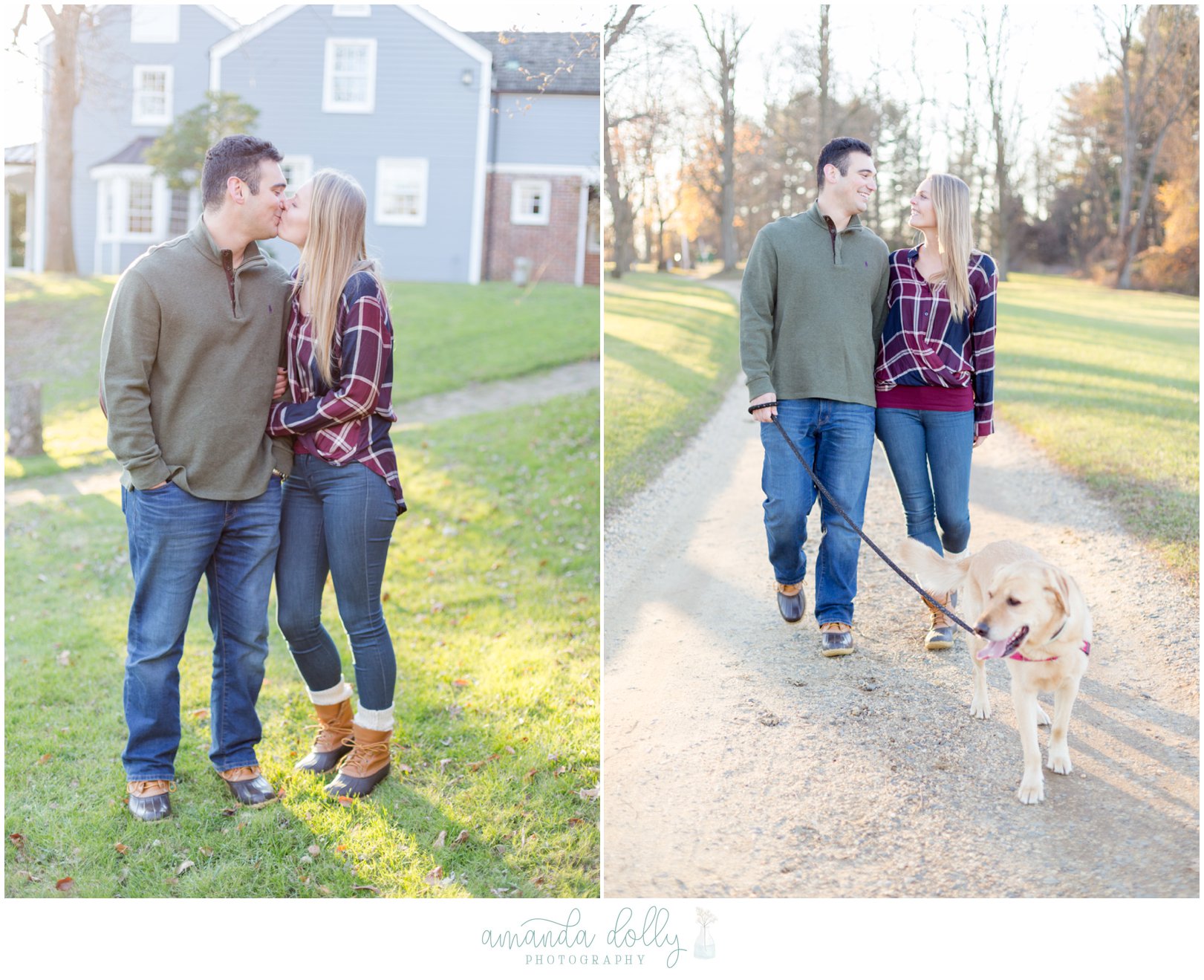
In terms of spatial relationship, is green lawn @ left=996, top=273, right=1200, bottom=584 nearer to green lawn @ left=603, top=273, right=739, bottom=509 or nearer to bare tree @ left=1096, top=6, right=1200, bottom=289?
bare tree @ left=1096, top=6, right=1200, bottom=289

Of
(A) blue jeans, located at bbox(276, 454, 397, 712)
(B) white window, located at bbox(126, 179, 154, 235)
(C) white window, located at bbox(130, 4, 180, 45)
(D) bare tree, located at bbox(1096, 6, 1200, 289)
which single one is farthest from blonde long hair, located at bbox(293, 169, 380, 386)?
(B) white window, located at bbox(126, 179, 154, 235)

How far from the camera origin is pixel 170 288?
10.3 ft

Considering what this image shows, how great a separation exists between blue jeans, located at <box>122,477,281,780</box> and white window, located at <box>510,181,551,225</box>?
596 inches

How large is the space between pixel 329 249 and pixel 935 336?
2.11 meters

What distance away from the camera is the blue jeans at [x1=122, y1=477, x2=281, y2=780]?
3279mm

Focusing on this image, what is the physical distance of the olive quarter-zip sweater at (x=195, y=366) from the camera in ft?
10.2

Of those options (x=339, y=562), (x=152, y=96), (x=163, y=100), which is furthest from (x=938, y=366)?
(x=163, y=100)

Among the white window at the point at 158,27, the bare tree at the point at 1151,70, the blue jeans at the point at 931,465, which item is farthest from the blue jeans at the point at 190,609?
the white window at the point at 158,27

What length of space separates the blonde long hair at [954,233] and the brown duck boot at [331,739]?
8.80 ft

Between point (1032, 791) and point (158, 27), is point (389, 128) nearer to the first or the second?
point (158, 27)
